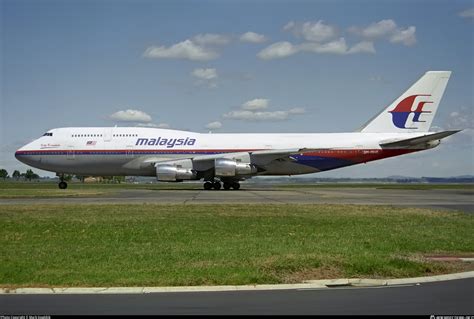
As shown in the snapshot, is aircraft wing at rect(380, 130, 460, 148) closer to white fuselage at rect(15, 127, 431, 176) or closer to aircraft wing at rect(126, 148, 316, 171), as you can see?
white fuselage at rect(15, 127, 431, 176)

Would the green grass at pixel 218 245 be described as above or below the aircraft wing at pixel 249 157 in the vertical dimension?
below

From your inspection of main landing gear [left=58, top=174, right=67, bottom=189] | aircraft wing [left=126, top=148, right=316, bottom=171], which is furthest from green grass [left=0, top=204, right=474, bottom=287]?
main landing gear [left=58, top=174, right=67, bottom=189]

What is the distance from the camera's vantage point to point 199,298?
8.06 meters

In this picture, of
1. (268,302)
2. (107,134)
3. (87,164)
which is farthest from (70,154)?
(268,302)

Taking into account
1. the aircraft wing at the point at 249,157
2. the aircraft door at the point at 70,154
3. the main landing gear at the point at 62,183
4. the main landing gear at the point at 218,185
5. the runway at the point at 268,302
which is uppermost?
the aircraft door at the point at 70,154

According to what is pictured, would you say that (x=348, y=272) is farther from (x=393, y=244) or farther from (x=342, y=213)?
(x=342, y=213)

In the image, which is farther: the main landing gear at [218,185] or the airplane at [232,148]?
the main landing gear at [218,185]

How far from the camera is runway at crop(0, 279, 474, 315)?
721 centimetres

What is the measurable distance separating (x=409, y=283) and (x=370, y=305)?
1918 mm

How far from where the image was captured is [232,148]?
45906 mm

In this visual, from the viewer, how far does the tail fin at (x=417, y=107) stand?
47.6 m

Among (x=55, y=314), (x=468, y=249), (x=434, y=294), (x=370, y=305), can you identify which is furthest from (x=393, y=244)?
(x=55, y=314)

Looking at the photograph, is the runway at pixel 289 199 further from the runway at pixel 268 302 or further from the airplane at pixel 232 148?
the runway at pixel 268 302

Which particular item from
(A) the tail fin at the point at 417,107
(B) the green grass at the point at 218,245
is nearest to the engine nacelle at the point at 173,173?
(A) the tail fin at the point at 417,107
